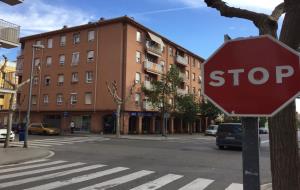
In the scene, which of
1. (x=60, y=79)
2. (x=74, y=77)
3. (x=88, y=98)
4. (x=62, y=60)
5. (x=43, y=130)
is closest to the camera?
(x=43, y=130)

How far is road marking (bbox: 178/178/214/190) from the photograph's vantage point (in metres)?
8.92

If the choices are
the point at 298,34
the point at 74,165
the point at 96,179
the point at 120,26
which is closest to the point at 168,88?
the point at 120,26

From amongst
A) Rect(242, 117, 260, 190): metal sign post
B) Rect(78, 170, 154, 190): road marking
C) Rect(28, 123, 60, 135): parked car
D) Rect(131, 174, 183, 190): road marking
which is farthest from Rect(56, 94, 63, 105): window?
Rect(242, 117, 260, 190): metal sign post

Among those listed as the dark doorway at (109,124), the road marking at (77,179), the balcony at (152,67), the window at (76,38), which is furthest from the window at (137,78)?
the road marking at (77,179)

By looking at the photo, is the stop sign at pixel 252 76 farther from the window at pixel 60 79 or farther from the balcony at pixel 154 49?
the window at pixel 60 79

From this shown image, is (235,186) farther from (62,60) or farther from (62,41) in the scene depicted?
(62,41)

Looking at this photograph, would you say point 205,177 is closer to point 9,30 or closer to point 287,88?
point 287,88

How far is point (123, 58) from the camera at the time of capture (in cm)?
4403

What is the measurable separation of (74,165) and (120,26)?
110ft

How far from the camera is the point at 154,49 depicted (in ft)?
163

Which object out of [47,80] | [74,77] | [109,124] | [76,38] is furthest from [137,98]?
[47,80]

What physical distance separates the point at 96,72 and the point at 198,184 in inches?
1467

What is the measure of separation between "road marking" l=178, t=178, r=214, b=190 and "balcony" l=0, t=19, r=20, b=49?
52.7 ft

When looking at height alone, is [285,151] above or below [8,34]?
below
